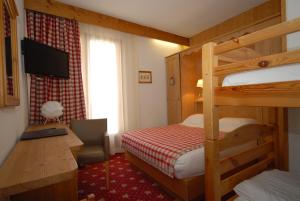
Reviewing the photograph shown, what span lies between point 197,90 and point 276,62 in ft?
9.99

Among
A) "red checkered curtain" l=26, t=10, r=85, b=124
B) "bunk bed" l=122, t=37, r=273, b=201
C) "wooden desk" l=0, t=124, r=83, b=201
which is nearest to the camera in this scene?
"wooden desk" l=0, t=124, r=83, b=201

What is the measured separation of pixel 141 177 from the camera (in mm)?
2424

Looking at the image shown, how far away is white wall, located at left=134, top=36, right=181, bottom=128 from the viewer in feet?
12.8

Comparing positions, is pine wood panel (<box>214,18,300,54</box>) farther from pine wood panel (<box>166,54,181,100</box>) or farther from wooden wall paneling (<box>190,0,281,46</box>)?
pine wood panel (<box>166,54,181,100</box>)

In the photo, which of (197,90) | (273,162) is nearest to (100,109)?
(197,90)

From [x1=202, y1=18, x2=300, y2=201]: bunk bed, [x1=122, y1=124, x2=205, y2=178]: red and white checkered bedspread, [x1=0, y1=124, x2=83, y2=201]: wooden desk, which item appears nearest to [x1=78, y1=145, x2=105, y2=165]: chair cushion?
[x1=122, y1=124, x2=205, y2=178]: red and white checkered bedspread

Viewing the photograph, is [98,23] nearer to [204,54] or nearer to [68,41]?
[68,41]

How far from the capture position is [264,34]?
1028 mm

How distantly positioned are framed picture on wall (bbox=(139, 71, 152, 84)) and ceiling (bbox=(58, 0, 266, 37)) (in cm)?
99

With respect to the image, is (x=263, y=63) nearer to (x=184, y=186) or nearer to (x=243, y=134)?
(x=243, y=134)

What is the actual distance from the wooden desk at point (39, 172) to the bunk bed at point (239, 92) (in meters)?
0.97

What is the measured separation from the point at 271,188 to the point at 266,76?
2.95 feet

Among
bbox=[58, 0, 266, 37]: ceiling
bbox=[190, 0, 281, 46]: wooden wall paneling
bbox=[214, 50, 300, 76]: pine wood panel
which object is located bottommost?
bbox=[214, 50, 300, 76]: pine wood panel

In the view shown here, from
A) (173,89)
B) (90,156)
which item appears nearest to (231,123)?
(173,89)
